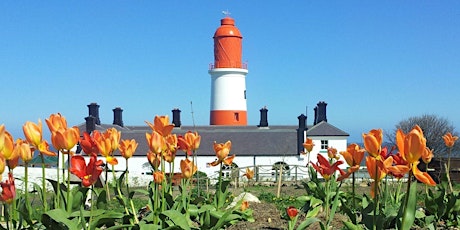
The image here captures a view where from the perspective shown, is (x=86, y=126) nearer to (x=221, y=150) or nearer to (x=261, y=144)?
(x=261, y=144)

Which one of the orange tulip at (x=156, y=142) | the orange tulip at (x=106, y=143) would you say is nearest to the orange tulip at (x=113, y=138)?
the orange tulip at (x=106, y=143)

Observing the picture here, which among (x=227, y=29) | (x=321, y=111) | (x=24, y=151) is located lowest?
(x=24, y=151)

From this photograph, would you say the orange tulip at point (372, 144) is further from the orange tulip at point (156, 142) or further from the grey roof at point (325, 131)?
the grey roof at point (325, 131)

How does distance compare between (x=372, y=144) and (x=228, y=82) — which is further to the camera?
(x=228, y=82)

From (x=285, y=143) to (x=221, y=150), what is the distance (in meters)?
31.8

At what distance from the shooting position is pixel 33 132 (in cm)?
341

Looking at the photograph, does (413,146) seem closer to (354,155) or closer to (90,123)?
(354,155)

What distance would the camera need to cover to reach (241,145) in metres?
35.6

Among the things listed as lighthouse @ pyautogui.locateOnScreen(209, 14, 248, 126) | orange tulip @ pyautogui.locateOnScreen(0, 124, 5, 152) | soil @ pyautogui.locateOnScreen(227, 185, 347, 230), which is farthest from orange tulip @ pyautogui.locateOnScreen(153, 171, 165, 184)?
lighthouse @ pyautogui.locateOnScreen(209, 14, 248, 126)

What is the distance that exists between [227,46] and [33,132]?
4277 centimetres

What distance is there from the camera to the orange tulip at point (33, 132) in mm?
3395

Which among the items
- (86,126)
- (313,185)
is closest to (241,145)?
(86,126)

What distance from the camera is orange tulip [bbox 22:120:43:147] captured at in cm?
339

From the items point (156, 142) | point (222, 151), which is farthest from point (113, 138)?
point (222, 151)
